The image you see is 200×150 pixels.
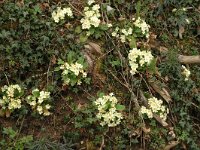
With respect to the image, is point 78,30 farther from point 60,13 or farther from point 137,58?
point 137,58

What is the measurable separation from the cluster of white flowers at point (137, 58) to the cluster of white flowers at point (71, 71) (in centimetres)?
81

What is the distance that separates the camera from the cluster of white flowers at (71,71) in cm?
559

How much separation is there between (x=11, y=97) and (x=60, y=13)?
1647 mm

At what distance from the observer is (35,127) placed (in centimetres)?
545

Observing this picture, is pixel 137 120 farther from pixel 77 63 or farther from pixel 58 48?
pixel 58 48

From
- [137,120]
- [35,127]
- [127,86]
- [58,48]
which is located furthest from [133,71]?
[35,127]

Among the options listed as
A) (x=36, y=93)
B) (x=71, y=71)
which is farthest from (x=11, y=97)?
(x=71, y=71)

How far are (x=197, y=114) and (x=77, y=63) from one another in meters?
2.16

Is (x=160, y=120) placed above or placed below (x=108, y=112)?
below

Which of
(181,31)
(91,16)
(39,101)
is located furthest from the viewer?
(181,31)

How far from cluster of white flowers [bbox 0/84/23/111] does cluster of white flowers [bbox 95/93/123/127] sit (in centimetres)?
115

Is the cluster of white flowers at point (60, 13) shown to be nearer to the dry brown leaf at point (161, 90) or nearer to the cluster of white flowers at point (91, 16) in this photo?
the cluster of white flowers at point (91, 16)

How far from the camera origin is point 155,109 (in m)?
5.68

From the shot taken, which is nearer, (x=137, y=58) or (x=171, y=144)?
(x=171, y=144)
